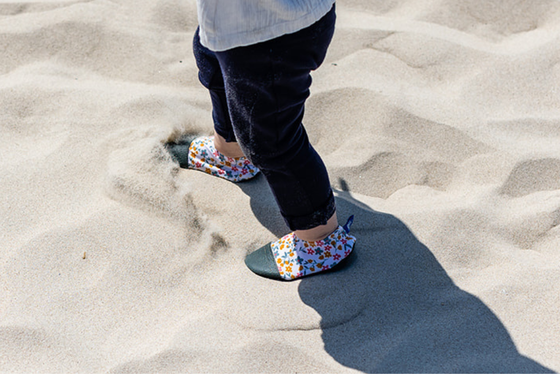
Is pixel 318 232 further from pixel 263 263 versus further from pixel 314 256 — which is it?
pixel 263 263

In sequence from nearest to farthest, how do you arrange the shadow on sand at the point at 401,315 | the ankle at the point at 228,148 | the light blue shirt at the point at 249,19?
the light blue shirt at the point at 249,19 < the shadow on sand at the point at 401,315 < the ankle at the point at 228,148

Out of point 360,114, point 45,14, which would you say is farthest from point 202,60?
point 45,14

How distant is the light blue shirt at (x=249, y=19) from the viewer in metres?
1.07

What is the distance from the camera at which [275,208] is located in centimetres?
170

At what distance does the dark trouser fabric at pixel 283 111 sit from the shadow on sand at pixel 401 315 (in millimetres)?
205

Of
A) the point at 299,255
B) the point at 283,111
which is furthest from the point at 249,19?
the point at 299,255

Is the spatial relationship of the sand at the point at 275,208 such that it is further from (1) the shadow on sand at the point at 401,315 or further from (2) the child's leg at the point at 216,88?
(2) the child's leg at the point at 216,88

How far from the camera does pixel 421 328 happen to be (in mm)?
1312

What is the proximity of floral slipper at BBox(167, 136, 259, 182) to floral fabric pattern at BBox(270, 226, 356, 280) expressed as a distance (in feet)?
1.31

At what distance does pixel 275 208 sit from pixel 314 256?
28 cm

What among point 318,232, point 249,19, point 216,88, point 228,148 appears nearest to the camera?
point 249,19

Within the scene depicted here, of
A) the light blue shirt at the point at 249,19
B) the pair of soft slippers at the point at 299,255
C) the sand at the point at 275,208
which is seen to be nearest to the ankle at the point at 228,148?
the sand at the point at 275,208

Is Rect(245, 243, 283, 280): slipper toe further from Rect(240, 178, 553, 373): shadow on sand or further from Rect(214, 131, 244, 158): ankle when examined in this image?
Rect(214, 131, 244, 158): ankle

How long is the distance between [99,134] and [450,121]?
1.24 metres
